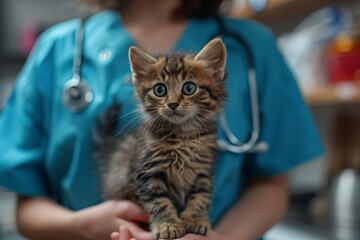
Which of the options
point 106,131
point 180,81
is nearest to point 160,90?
point 180,81

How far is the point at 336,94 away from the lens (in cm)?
113

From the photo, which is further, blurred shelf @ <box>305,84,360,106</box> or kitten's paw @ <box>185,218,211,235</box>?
blurred shelf @ <box>305,84,360,106</box>

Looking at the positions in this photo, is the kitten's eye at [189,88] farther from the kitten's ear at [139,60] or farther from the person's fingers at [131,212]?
the person's fingers at [131,212]

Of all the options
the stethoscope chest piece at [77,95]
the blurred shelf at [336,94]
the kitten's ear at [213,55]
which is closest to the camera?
Result: the kitten's ear at [213,55]

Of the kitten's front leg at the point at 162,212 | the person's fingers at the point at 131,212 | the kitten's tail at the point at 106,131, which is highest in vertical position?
the kitten's tail at the point at 106,131

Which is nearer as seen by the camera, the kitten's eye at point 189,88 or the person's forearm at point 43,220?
the kitten's eye at point 189,88

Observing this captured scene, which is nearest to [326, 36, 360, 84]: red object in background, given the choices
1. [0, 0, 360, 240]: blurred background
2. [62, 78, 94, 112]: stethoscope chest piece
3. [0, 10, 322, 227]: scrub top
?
[0, 0, 360, 240]: blurred background

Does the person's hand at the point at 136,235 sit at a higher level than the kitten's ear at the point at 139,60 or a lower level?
lower

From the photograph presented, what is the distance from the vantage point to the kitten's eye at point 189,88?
35cm

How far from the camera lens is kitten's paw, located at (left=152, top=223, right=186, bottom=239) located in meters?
0.40

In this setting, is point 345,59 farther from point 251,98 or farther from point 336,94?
point 251,98

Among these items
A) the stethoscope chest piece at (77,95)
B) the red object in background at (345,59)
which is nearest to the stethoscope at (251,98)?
the stethoscope chest piece at (77,95)

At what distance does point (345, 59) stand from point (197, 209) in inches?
32.7

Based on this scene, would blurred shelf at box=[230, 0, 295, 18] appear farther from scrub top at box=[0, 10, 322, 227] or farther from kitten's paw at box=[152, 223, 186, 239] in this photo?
kitten's paw at box=[152, 223, 186, 239]
